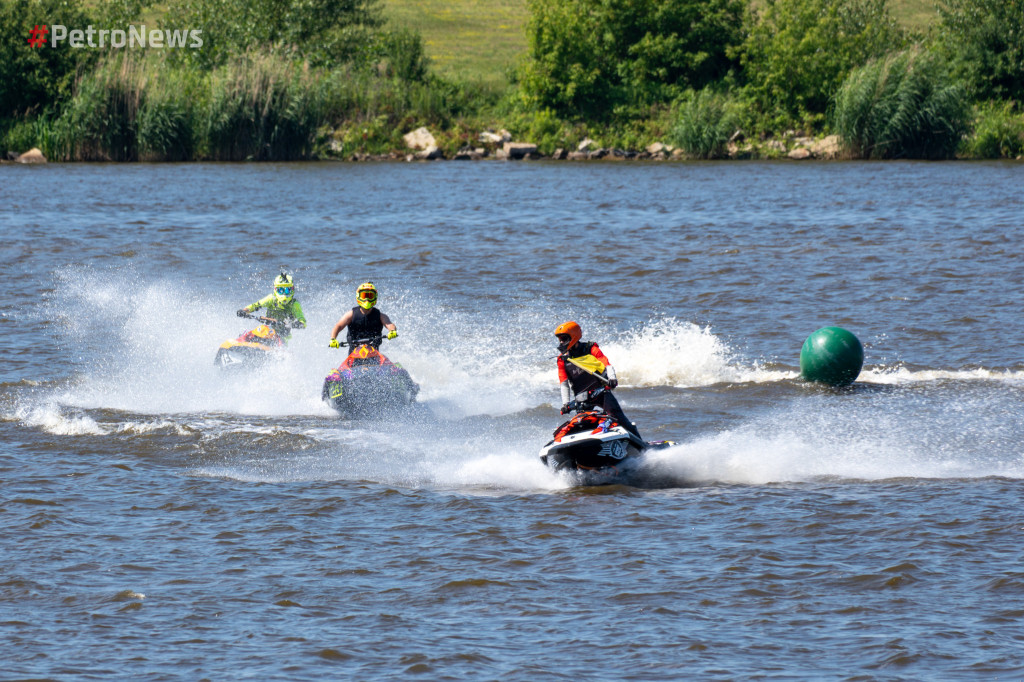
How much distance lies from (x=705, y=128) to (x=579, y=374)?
160ft

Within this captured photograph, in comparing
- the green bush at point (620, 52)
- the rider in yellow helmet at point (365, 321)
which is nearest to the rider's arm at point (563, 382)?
the rider in yellow helmet at point (365, 321)

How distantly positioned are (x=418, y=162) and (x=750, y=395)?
151 feet

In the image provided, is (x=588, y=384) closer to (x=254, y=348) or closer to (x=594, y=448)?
(x=594, y=448)

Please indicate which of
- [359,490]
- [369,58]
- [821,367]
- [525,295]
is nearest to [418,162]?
[369,58]

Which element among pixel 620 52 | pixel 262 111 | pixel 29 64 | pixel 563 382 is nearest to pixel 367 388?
pixel 563 382

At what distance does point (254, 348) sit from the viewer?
55.4ft

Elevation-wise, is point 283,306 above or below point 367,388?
above

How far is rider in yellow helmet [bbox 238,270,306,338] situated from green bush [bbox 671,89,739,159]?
4448 centimetres

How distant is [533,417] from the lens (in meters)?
15.0

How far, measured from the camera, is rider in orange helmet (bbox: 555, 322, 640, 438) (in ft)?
39.3

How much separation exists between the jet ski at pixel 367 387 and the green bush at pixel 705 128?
46.4m

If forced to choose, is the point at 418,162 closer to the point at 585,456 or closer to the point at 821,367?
the point at 821,367

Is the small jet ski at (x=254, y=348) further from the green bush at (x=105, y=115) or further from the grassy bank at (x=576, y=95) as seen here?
the grassy bank at (x=576, y=95)

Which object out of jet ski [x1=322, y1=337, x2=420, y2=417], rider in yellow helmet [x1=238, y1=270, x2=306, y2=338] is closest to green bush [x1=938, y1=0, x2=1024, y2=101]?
rider in yellow helmet [x1=238, y1=270, x2=306, y2=338]
